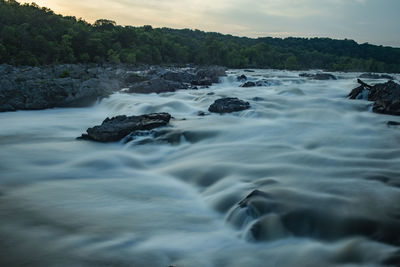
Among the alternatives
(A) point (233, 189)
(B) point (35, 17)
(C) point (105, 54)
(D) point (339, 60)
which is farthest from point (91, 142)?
(D) point (339, 60)

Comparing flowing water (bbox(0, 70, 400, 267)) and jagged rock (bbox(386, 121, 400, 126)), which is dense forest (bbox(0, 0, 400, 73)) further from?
jagged rock (bbox(386, 121, 400, 126))

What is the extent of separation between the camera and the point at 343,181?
4801 millimetres

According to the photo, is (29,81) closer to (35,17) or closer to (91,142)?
(91,142)

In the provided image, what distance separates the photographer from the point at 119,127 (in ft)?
26.6

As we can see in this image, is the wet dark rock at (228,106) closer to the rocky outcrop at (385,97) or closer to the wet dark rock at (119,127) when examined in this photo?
the wet dark rock at (119,127)

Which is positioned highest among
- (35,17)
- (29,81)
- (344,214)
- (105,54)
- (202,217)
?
(35,17)

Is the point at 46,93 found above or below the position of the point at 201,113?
above

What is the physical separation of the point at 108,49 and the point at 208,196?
2076 inches

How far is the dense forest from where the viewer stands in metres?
40.3

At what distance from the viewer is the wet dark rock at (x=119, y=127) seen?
7977mm

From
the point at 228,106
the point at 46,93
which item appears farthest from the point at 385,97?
the point at 46,93

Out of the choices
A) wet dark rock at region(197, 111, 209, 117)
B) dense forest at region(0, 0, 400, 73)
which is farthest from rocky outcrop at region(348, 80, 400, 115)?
dense forest at region(0, 0, 400, 73)

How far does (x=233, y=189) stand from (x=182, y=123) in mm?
4826

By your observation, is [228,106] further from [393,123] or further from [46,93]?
[46,93]
